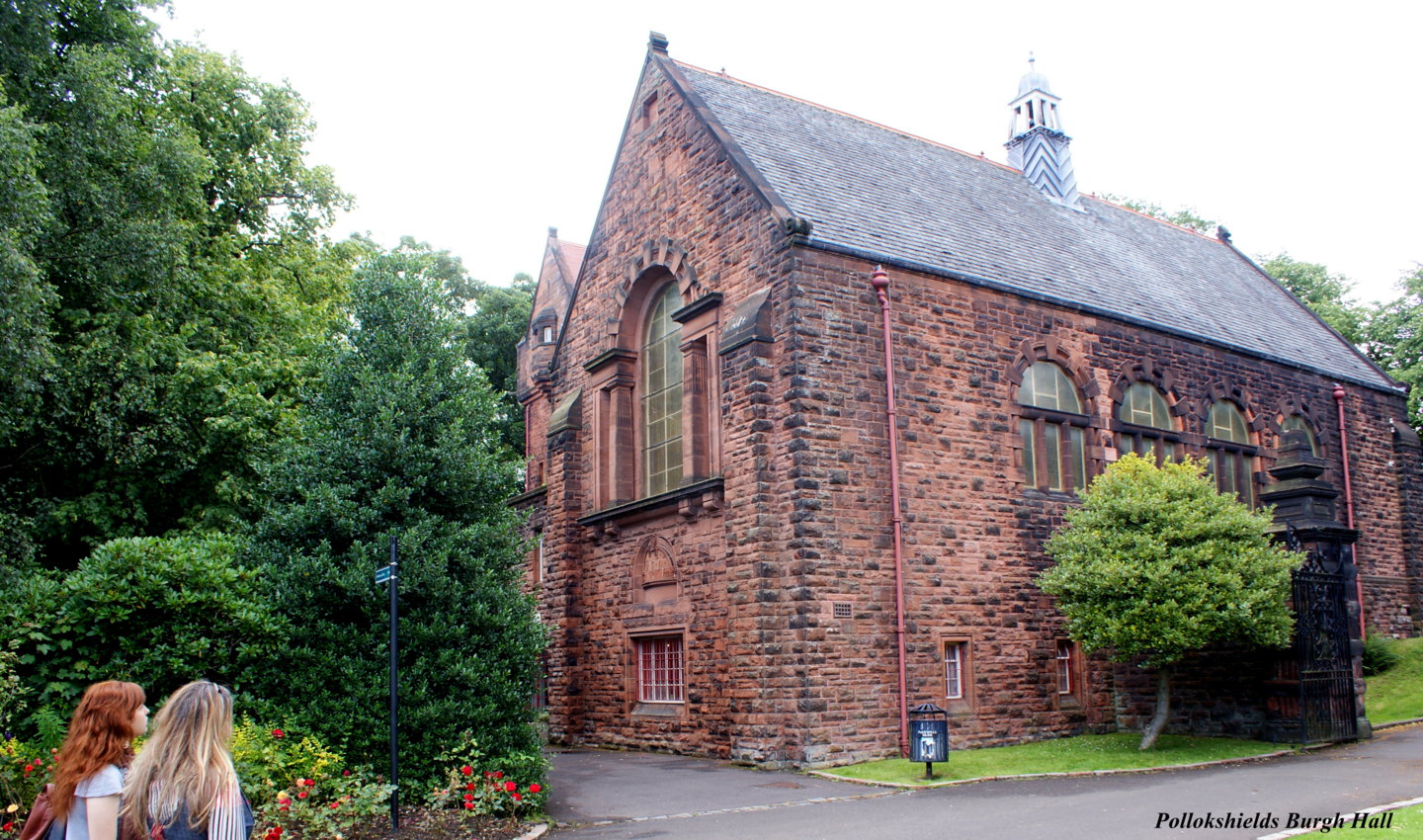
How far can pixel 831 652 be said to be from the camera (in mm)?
15680

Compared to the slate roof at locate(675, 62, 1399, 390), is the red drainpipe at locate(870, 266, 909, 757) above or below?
below

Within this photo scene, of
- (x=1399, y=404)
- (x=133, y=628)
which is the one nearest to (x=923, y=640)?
(x=133, y=628)

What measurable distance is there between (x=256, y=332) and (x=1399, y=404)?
2632cm

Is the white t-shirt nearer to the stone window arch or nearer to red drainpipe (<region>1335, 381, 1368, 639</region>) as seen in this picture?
the stone window arch

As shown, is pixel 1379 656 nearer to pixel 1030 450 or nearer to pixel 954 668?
pixel 1030 450

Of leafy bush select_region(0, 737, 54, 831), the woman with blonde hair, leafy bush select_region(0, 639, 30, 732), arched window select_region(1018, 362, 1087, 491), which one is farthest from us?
arched window select_region(1018, 362, 1087, 491)

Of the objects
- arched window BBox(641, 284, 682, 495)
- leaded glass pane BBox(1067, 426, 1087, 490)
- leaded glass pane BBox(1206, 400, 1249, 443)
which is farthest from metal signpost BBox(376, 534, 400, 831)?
leaded glass pane BBox(1206, 400, 1249, 443)

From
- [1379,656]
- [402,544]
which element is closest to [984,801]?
[402,544]

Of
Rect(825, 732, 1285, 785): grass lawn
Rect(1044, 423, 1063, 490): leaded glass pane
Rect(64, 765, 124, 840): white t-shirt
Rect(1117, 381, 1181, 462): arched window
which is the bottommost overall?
Rect(825, 732, 1285, 785): grass lawn

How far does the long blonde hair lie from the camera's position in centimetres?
459

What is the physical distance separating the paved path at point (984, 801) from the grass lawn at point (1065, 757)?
1.83ft

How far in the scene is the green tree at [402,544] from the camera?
11.6 m

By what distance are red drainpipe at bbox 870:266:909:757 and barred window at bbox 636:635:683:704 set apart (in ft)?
12.6

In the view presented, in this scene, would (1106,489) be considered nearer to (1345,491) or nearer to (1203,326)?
(1203,326)
